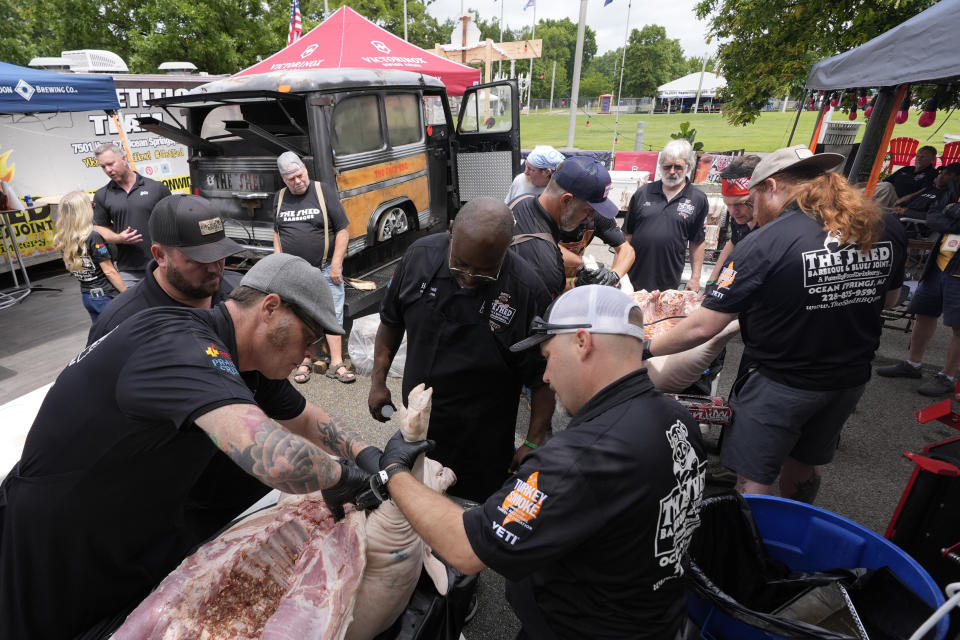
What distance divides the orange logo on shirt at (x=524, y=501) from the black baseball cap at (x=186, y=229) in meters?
2.02

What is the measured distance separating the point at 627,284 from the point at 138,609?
375cm

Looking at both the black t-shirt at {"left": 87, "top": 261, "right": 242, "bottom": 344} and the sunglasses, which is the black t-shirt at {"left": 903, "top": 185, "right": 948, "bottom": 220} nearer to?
the sunglasses

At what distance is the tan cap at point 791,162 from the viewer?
2.52 metres

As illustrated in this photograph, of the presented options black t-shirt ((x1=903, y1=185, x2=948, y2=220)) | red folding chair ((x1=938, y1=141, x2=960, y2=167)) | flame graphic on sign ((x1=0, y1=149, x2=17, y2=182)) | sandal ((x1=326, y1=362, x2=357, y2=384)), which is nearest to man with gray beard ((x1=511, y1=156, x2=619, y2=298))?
sandal ((x1=326, y1=362, x2=357, y2=384))

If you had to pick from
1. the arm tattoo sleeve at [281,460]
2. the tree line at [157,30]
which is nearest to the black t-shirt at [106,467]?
the arm tattoo sleeve at [281,460]

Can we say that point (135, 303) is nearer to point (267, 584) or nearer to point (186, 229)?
point (186, 229)

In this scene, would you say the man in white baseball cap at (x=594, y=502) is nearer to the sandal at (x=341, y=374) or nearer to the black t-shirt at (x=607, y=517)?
the black t-shirt at (x=607, y=517)

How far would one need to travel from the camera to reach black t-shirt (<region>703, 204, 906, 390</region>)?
227cm

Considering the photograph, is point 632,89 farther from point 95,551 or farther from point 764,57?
point 95,551

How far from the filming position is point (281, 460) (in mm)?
1332

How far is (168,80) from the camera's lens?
35.6 ft

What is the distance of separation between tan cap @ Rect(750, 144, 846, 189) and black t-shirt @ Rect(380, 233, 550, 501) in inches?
55.3

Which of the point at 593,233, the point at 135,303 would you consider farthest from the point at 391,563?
the point at 593,233

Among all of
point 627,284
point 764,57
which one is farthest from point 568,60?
point 627,284
